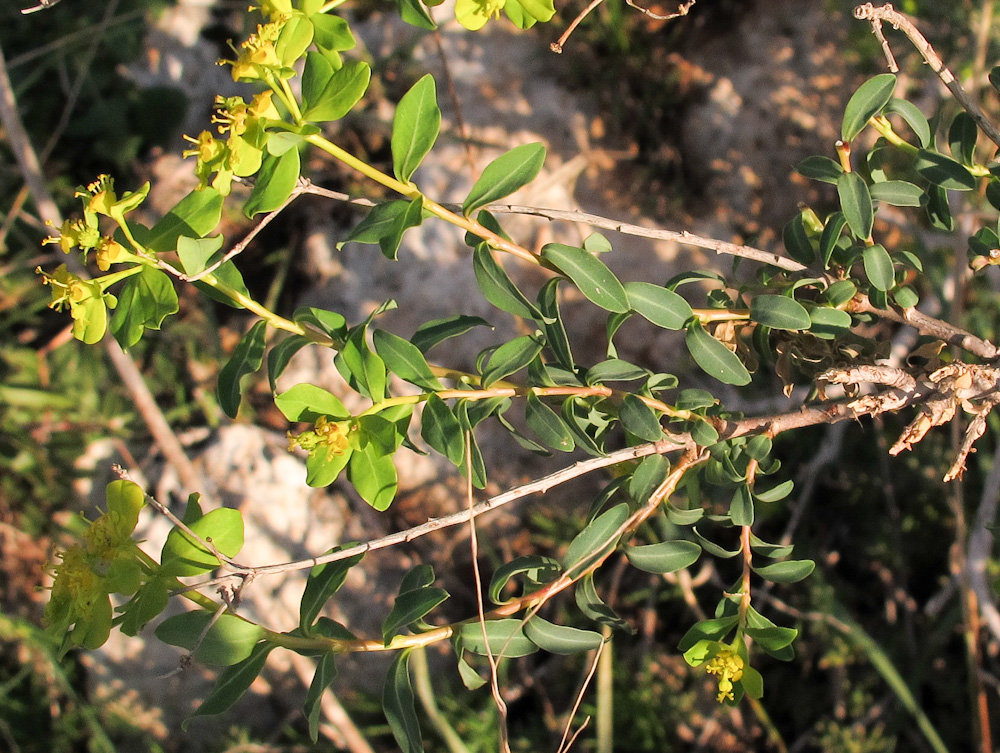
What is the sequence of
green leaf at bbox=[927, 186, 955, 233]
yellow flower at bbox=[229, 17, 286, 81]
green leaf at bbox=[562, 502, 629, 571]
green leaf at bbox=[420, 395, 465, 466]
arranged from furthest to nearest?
green leaf at bbox=[927, 186, 955, 233], green leaf at bbox=[562, 502, 629, 571], green leaf at bbox=[420, 395, 465, 466], yellow flower at bbox=[229, 17, 286, 81]

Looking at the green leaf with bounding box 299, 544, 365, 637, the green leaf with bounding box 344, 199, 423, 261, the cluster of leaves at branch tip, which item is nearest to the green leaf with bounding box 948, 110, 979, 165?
the cluster of leaves at branch tip

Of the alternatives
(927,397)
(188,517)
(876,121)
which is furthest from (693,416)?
(188,517)

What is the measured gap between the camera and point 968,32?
7.55 feet

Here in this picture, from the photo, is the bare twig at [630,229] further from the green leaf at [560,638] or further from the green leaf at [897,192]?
the green leaf at [560,638]

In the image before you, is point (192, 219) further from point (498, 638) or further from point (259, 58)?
point (498, 638)

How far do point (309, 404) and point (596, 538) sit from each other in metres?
0.41

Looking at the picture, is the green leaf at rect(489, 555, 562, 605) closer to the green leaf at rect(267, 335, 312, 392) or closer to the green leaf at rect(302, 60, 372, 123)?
the green leaf at rect(267, 335, 312, 392)

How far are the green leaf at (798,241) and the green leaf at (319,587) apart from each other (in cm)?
75

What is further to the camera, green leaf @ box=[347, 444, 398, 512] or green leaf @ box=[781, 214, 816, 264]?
green leaf @ box=[781, 214, 816, 264]

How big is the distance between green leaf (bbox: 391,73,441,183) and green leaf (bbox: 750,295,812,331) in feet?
1.51

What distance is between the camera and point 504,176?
1.00 m

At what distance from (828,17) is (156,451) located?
2.56 meters

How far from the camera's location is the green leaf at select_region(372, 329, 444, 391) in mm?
1005


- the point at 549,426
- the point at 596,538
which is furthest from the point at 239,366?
the point at 596,538
